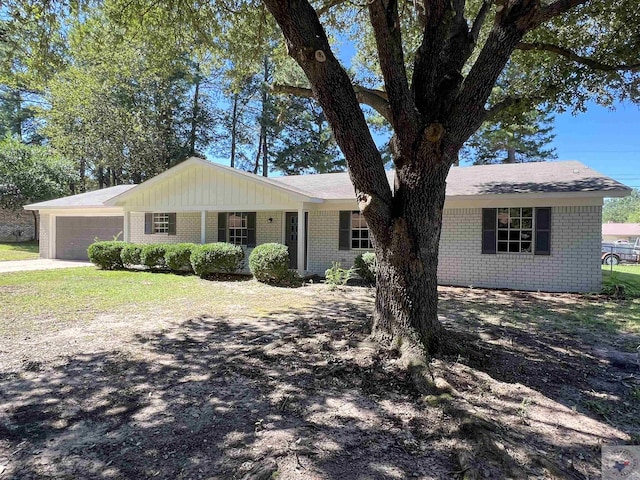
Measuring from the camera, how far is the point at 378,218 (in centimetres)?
430

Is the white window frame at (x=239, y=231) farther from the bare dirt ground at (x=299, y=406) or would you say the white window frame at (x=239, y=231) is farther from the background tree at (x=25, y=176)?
the background tree at (x=25, y=176)

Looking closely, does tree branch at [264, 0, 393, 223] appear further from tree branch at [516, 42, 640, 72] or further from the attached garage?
the attached garage

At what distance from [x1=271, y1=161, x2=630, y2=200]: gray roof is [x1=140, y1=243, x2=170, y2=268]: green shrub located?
17.7 feet

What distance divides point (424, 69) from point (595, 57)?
476cm

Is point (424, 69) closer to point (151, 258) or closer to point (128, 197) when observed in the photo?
point (151, 258)

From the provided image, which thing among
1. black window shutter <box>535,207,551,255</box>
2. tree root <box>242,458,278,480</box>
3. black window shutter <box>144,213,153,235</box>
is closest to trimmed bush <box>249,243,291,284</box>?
black window shutter <box>535,207,551,255</box>

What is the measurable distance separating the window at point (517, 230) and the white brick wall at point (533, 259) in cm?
14

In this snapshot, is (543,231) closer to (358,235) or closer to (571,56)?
(358,235)

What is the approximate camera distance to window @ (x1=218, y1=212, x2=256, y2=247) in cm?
1413

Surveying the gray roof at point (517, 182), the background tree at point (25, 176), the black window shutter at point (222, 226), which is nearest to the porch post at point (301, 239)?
the gray roof at point (517, 182)

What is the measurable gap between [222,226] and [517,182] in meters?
9.94

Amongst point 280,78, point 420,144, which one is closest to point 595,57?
point 420,144

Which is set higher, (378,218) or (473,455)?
(378,218)

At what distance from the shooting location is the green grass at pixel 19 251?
58.9ft
